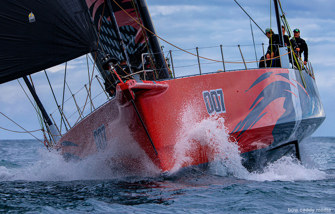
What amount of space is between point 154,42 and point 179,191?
2.36 m

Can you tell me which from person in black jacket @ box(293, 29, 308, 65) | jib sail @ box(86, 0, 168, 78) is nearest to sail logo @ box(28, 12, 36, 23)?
jib sail @ box(86, 0, 168, 78)

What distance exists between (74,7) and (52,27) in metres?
0.46

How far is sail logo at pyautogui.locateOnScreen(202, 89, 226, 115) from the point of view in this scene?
4582mm

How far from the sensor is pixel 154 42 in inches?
202

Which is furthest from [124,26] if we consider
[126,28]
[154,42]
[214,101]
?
[214,101]

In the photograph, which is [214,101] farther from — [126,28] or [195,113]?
[126,28]

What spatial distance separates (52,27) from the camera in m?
5.45

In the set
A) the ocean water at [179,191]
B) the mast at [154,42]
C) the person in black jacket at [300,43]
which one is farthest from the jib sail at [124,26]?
the person in black jacket at [300,43]

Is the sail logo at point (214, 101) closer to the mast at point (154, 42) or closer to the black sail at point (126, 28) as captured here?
the mast at point (154, 42)

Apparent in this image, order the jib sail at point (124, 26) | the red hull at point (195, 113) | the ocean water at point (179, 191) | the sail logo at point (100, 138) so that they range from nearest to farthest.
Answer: the ocean water at point (179, 191) → the red hull at point (195, 113) → the sail logo at point (100, 138) → the jib sail at point (124, 26)

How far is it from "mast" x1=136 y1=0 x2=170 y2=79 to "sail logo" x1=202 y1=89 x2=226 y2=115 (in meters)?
0.73

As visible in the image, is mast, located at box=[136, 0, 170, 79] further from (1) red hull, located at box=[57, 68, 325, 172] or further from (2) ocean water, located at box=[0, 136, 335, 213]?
(2) ocean water, located at box=[0, 136, 335, 213]

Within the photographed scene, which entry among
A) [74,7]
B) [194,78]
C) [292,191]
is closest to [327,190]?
[292,191]

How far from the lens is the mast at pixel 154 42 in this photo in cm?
504
